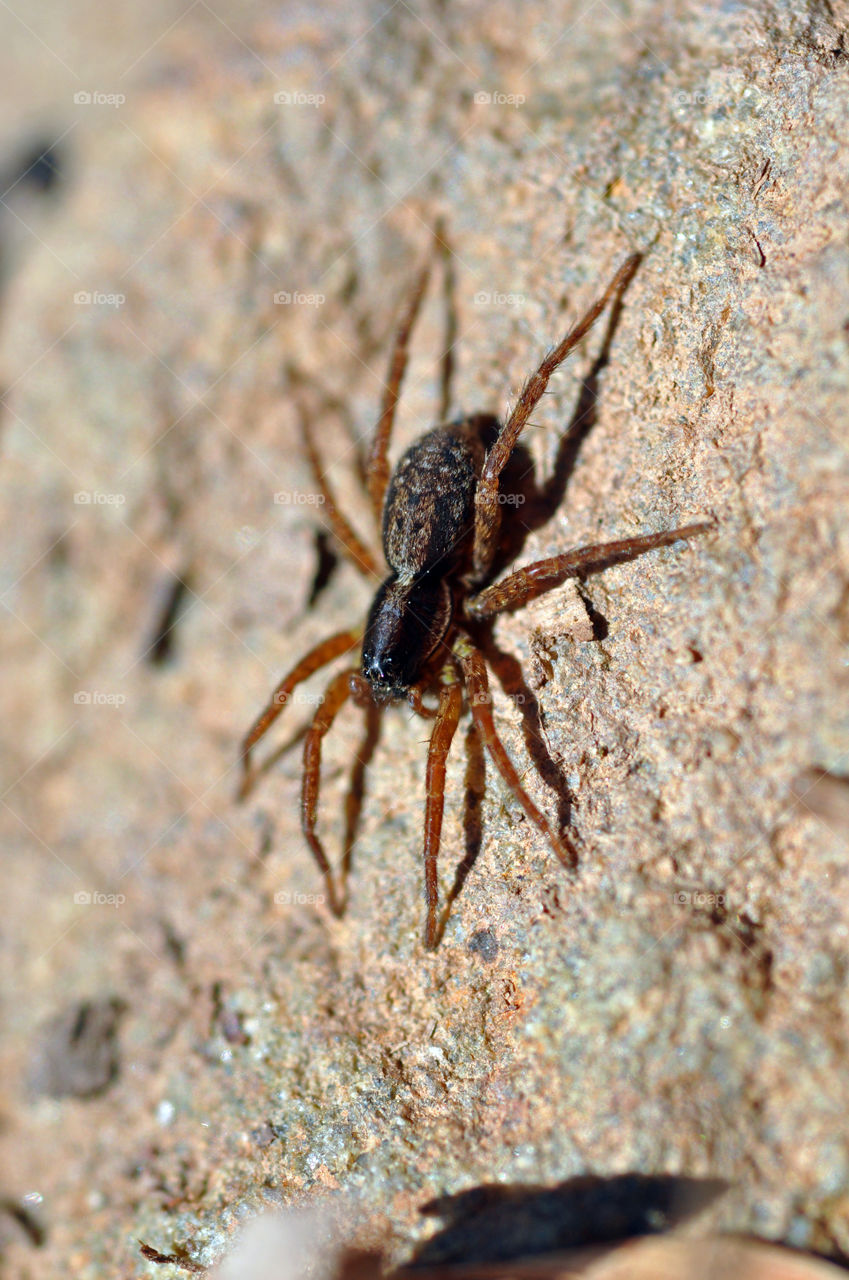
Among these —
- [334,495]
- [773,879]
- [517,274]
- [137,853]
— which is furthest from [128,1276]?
[517,274]

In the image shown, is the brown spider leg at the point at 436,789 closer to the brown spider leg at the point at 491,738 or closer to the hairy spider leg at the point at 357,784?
the brown spider leg at the point at 491,738

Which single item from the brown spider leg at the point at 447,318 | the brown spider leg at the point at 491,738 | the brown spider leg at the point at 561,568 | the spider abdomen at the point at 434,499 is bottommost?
the brown spider leg at the point at 491,738

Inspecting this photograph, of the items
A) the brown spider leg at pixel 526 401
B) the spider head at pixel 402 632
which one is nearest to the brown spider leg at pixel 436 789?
the spider head at pixel 402 632

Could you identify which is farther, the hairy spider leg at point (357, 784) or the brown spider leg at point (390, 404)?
the brown spider leg at point (390, 404)

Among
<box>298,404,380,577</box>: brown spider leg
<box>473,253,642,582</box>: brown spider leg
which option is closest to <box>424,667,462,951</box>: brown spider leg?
<box>473,253,642,582</box>: brown spider leg

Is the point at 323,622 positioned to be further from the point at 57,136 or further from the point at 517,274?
the point at 57,136

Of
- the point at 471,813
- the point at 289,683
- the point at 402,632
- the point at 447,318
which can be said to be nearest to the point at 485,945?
the point at 471,813

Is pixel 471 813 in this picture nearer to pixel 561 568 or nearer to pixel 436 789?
pixel 436 789
